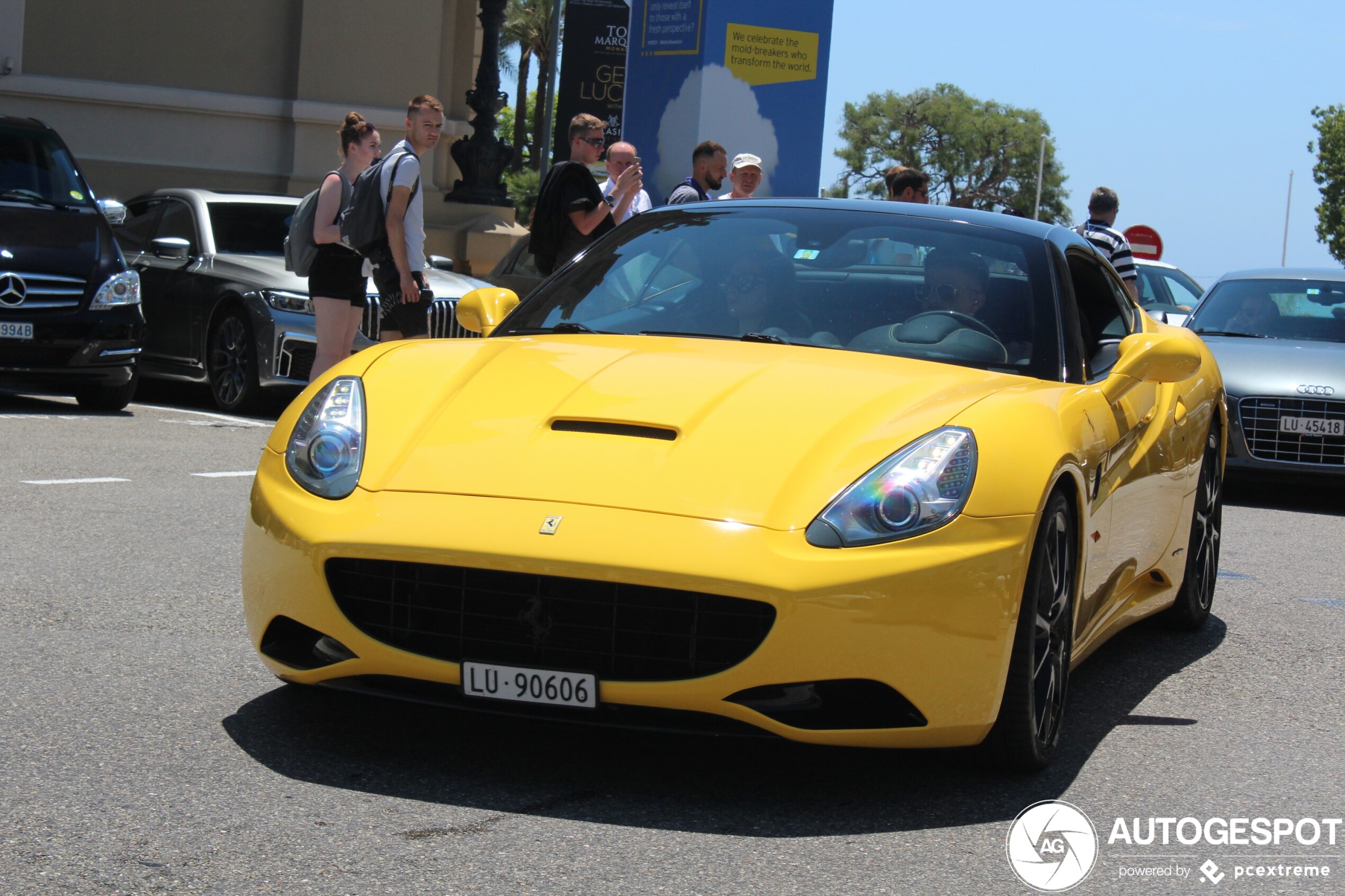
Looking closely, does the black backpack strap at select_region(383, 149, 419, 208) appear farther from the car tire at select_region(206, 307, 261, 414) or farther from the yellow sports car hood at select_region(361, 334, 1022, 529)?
the yellow sports car hood at select_region(361, 334, 1022, 529)

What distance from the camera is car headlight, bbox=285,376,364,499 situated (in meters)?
3.97

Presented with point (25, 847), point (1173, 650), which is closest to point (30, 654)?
point (25, 847)

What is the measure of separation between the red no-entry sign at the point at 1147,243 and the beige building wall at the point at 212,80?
30.2ft

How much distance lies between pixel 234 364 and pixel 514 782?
855cm

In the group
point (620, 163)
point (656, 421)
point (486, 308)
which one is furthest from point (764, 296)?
point (620, 163)

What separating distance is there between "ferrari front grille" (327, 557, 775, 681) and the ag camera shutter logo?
26.3 inches

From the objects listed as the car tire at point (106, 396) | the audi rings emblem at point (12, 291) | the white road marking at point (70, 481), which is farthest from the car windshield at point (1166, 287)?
the white road marking at point (70, 481)

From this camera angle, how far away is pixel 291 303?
37.6 ft

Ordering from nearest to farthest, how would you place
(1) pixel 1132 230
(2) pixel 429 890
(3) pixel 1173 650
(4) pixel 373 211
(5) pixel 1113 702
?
(2) pixel 429 890 → (5) pixel 1113 702 → (3) pixel 1173 650 → (4) pixel 373 211 → (1) pixel 1132 230

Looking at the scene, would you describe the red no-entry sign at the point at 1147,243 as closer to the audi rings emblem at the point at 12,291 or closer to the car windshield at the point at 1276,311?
the car windshield at the point at 1276,311

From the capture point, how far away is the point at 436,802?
142 inches

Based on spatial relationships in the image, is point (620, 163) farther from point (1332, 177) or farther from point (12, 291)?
point (1332, 177)

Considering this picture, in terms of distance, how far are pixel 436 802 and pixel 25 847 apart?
0.80 m

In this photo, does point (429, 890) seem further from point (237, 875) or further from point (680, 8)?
point (680, 8)
